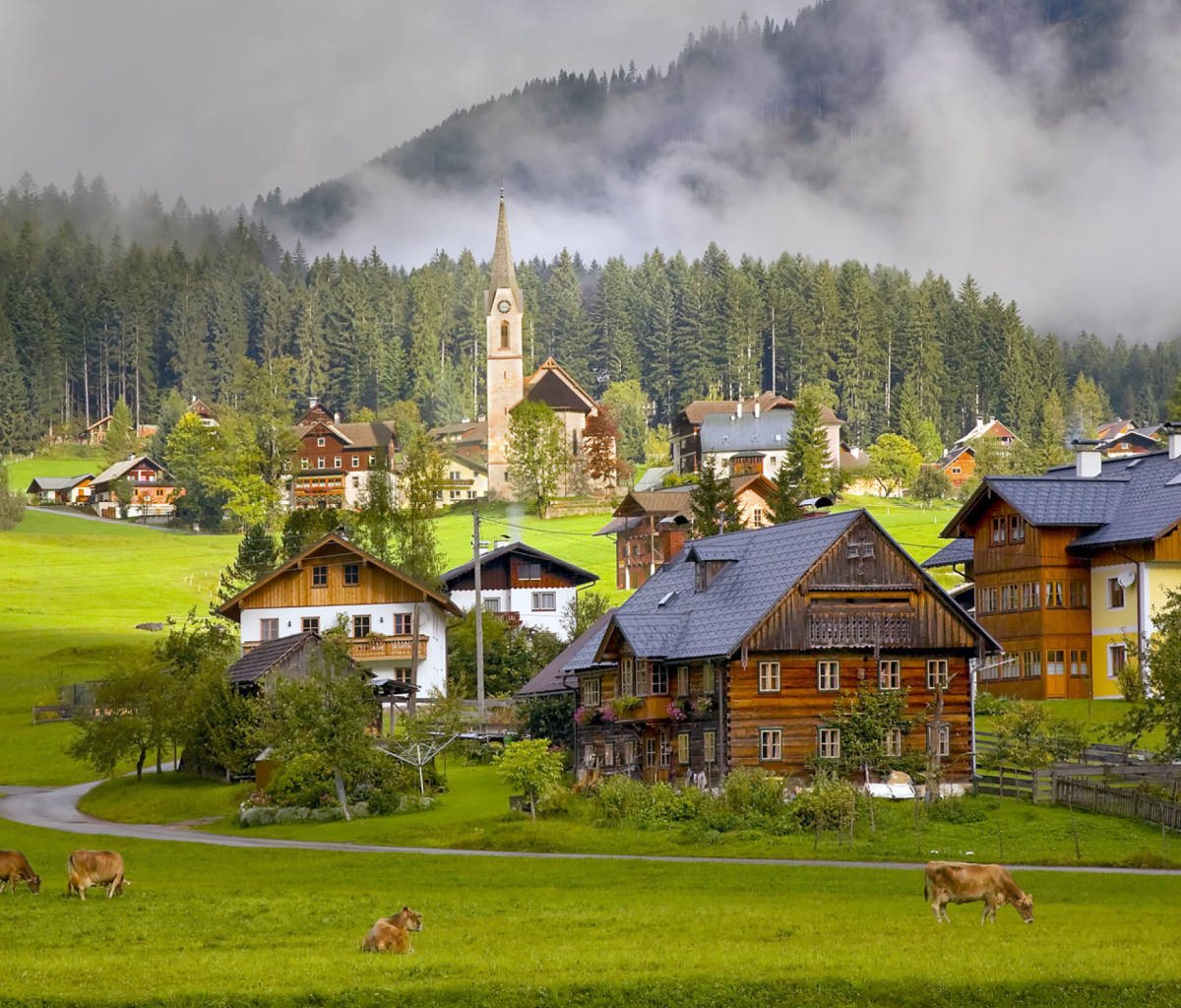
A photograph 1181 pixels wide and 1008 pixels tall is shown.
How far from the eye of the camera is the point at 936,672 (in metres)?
54.2

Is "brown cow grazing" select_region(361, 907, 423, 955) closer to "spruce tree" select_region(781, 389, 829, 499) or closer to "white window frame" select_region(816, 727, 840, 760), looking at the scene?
"white window frame" select_region(816, 727, 840, 760)

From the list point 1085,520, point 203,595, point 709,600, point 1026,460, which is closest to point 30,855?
point 709,600

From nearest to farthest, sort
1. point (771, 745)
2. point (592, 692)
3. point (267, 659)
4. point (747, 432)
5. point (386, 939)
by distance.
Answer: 1. point (386, 939)
2. point (771, 745)
3. point (592, 692)
4. point (267, 659)
5. point (747, 432)

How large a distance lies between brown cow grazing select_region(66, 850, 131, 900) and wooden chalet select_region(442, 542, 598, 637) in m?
66.0

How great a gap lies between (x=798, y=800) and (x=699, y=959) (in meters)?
21.3

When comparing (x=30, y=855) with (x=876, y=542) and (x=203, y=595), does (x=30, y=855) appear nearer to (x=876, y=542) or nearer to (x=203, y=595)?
(x=876, y=542)

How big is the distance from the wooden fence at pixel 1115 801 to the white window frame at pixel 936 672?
6849 mm

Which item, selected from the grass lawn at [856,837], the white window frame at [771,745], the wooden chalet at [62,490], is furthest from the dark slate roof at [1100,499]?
the wooden chalet at [62,490]

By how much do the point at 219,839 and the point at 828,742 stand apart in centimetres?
1870

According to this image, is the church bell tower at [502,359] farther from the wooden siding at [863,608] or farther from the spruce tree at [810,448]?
the wooden siding at [863,608]

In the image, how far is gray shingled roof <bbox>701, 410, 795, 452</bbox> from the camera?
17712cm

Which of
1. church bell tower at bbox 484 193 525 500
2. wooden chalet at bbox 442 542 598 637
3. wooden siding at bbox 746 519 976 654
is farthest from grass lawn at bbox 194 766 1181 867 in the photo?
church bell tower at bbox 484 193 525 500

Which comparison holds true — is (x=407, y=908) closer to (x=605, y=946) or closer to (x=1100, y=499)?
(x=605, y=946)

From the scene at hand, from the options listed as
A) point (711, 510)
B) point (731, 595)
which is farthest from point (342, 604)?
point (731, 595)
